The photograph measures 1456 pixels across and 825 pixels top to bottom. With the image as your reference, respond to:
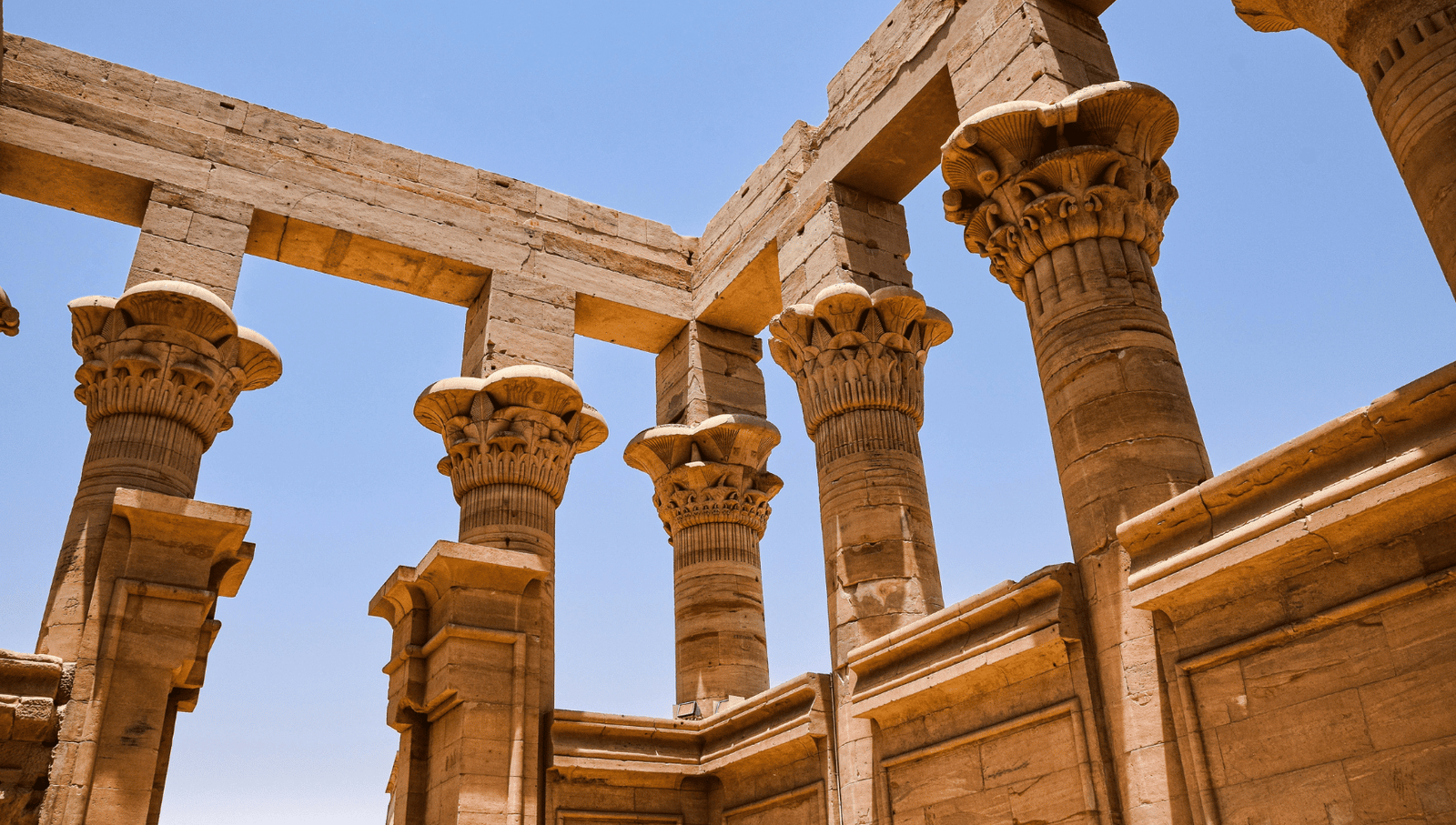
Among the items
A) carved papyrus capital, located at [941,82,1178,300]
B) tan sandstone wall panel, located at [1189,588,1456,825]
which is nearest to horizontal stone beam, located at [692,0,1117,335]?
carved papyrus capital, located at [941,82,1178,300]

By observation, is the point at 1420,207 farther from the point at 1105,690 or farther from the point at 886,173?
the point at 886,173

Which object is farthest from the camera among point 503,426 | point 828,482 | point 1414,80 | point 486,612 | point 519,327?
point 519,327

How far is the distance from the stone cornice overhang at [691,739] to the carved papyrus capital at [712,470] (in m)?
2.76

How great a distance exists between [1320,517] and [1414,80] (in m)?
2.46

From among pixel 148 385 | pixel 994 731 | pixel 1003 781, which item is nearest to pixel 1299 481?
pixel 994 731

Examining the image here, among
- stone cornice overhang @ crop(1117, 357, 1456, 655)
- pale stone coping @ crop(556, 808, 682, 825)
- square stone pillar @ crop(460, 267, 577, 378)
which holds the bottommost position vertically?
pale stone coping @ crop(556, 808, 682, 825)

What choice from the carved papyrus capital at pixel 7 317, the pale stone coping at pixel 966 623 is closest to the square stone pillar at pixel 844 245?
the pale stone coping at pixel 966 623

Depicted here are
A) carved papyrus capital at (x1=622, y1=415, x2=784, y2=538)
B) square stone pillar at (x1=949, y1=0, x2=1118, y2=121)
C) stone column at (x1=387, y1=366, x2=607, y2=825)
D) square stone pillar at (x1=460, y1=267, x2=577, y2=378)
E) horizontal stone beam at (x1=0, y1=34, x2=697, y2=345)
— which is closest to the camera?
square stone pillar at (x1=949, y1=0, x2=1118, y2=121)

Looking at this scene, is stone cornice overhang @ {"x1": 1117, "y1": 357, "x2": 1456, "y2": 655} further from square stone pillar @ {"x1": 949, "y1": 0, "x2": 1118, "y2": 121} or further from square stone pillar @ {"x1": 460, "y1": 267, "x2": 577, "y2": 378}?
square stone pillar @ {"x1": 460, "y1": 267, "x2": 577, "y2": 378}

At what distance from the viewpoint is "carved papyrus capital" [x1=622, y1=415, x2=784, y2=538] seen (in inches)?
544

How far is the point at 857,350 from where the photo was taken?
1104 centimetres

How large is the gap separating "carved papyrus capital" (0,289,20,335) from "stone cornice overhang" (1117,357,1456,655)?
981 cm

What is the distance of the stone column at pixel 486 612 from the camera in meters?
10.7

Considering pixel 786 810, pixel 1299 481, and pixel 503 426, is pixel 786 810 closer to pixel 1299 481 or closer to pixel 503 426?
pixel 503 426
